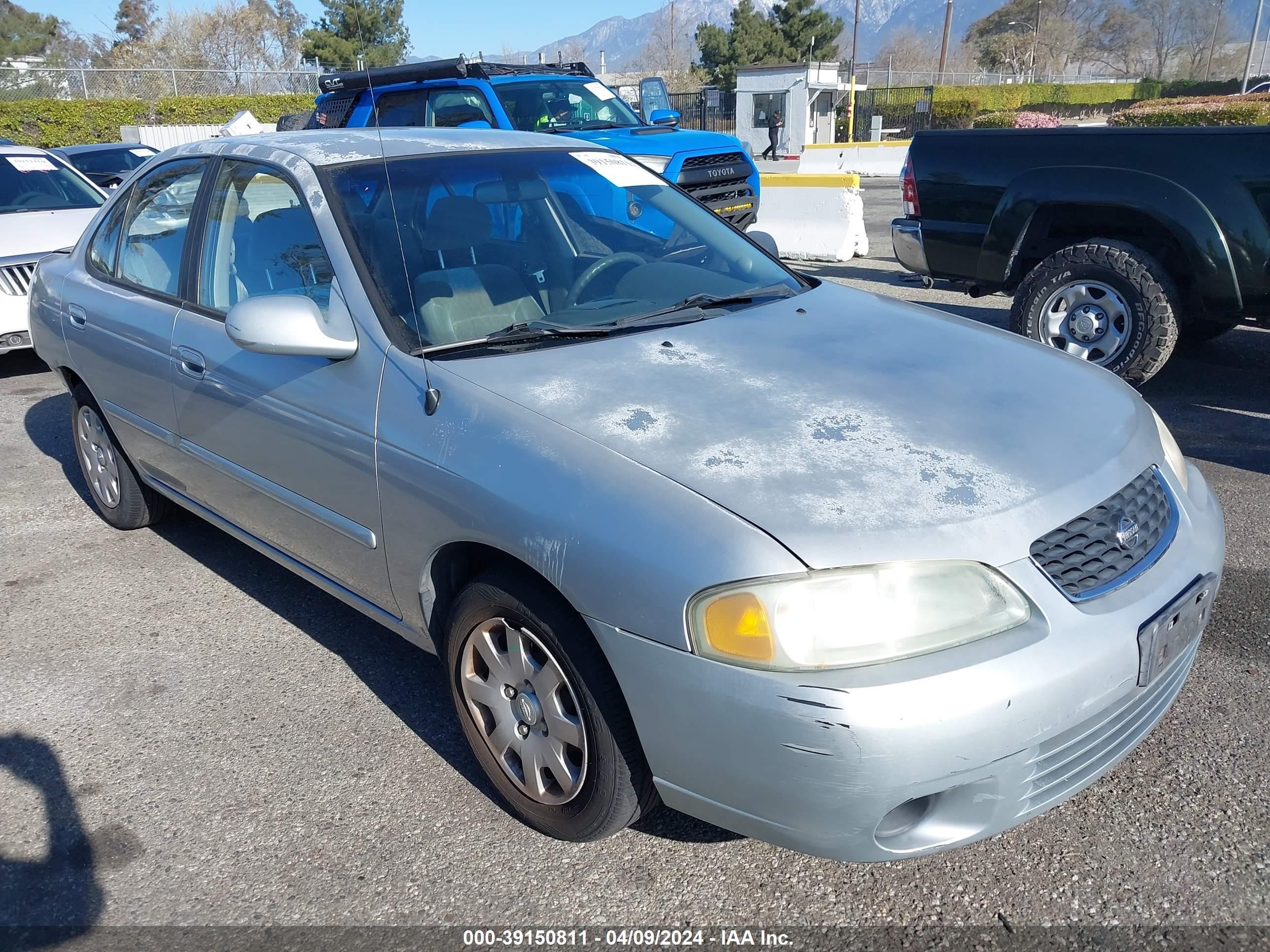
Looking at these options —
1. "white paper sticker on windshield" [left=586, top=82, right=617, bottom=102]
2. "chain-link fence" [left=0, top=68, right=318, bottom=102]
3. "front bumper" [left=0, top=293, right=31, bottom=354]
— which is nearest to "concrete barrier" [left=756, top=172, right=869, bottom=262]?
"white paper sticker on windshield" [left=586, top=82, right=617, bottom=102]

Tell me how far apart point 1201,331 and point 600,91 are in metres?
7.31

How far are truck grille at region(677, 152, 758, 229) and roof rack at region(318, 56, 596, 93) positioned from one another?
2215 millimetres

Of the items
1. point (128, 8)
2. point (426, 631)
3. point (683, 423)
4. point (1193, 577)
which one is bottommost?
point (426, 631)

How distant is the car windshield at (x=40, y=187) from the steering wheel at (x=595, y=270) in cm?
689

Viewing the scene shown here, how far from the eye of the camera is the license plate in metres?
2.23

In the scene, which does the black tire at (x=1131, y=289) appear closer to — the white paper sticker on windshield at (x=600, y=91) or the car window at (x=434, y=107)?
the car window at (x=434, y=107)

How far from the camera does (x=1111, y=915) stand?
2.30 m

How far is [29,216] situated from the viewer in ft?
26.3

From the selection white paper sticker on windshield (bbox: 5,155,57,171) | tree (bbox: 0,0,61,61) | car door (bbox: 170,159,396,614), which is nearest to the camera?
car door (bbox: 170,159,396,614)

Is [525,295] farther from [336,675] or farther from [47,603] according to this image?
[47,603]

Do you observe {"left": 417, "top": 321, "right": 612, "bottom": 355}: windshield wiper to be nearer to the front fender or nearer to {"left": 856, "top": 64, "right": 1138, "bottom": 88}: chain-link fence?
the front fender

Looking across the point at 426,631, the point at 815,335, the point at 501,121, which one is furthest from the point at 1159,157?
the point at 501,121

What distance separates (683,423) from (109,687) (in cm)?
234

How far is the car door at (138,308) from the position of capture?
379 cm
